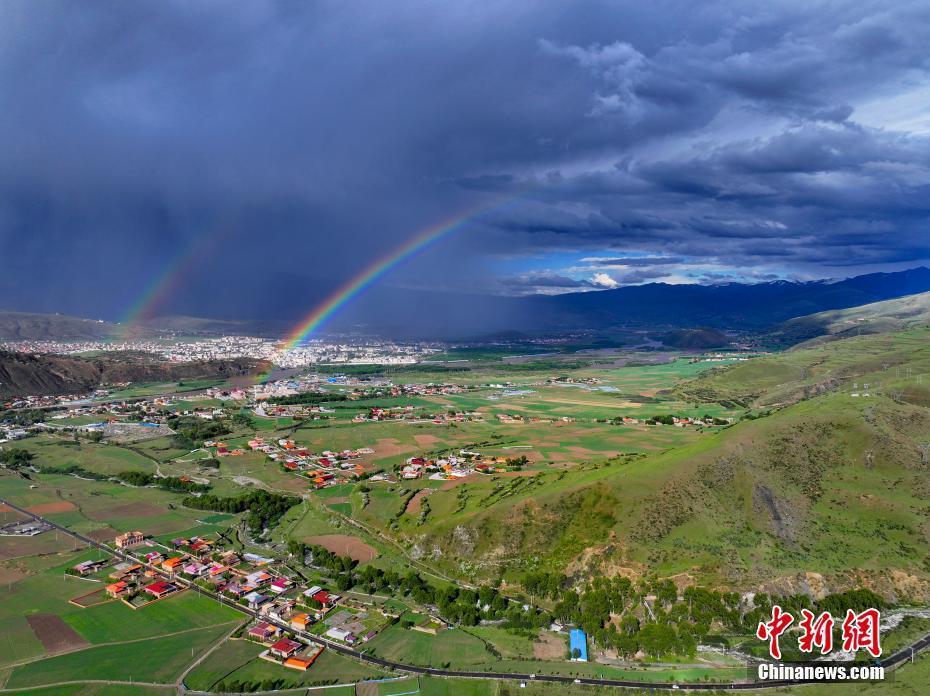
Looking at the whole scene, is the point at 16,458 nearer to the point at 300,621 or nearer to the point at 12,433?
the point at 12,433

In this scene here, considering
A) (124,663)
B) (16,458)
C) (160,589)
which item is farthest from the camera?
Answer: (16,458)

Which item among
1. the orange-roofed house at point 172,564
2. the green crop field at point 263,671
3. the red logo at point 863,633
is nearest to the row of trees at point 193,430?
the orange-roofed house at point 172,564

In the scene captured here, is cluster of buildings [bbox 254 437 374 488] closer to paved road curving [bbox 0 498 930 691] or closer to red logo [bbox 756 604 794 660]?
paved road curving [bbox 0 498 930 691]

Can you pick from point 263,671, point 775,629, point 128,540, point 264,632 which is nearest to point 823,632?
point 775,629

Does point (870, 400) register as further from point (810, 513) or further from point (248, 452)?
point (248, 452)

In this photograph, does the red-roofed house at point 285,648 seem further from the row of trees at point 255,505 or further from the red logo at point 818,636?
the red logo at point 818,636

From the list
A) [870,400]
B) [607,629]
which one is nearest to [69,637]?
[607,629]

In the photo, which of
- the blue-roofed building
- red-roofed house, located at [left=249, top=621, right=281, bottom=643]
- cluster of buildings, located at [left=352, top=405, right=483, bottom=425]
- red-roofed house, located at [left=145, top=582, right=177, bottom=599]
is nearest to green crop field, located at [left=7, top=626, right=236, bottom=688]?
red-roofed house, located at [left=249, top=621, right=281, bottom=643]
